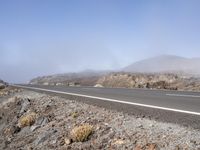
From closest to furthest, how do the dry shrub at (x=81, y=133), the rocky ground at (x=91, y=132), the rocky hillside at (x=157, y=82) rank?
the rocky ground at (x=91, y=132)
the dry shrub at (x=81, y=133)
the rocky hillside at (x=157, y=82)

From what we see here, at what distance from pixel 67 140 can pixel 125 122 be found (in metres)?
1.90

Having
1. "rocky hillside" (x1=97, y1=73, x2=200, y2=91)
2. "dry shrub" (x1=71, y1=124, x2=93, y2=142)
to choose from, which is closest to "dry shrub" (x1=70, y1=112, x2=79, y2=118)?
"dry shrub" (x1=71, y1=124, x2=93, y2=142)

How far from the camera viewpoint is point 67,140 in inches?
416

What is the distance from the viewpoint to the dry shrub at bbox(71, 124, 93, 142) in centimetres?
1022

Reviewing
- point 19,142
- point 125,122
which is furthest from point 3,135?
point 125,122

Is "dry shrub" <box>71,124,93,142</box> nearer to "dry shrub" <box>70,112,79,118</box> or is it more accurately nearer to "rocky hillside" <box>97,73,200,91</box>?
"dry shrub" <box>70,112,79,118</box>

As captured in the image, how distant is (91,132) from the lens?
1041 centimetres

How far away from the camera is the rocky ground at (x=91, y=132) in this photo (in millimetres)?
8422

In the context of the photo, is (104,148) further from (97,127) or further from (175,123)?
(175,123)

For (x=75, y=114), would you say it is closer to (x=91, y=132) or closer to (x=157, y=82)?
(x=91, y=132)

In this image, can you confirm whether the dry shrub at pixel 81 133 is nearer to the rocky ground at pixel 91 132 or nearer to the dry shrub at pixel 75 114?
the rocky ground at pixel 91 132

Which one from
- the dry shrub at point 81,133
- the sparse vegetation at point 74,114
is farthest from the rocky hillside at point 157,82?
the dry shrub at point 81,133

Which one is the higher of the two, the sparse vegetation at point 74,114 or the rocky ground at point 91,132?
the sparse vegetation at point 74,114

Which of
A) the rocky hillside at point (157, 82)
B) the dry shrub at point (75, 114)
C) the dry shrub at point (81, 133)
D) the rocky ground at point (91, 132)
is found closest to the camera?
the rocky ground at point (91, 132)
